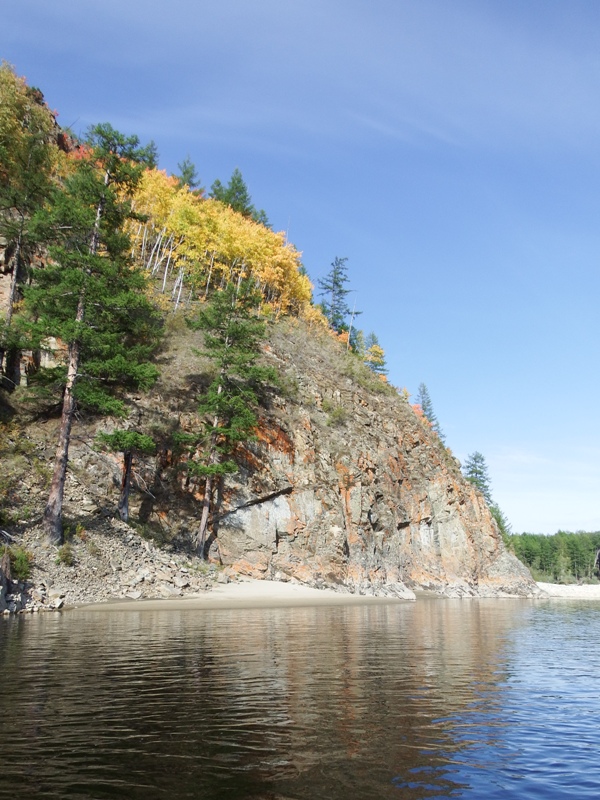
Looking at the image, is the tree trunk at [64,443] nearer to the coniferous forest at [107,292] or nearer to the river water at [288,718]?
the coniferous forest at [107,292]

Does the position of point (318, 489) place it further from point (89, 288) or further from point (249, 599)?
point (89, 288)

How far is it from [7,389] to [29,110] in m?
27.9

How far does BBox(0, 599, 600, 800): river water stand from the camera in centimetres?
630

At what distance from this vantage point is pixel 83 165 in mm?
33250

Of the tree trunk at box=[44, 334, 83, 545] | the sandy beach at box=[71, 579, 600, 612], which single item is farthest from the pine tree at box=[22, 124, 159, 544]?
the sandy beach at box=[71, 579, 600, 612]

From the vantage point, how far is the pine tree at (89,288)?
98.1 ft

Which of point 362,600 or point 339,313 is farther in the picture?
point 339,313

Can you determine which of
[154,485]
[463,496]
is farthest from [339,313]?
[154,485]

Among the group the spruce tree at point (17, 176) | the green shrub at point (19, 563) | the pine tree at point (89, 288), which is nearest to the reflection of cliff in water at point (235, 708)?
the green shrub at point (19, 563)

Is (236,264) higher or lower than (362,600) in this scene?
higher

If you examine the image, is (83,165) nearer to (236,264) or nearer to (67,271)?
(67,271)

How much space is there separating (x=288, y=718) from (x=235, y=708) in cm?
102

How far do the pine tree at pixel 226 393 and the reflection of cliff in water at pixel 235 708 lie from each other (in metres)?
18.3

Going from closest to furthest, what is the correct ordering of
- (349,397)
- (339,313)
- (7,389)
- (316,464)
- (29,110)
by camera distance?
1. (7,389)
2. (316,464)
3. (29,110)
4. (349,397)
5. (339,313)
